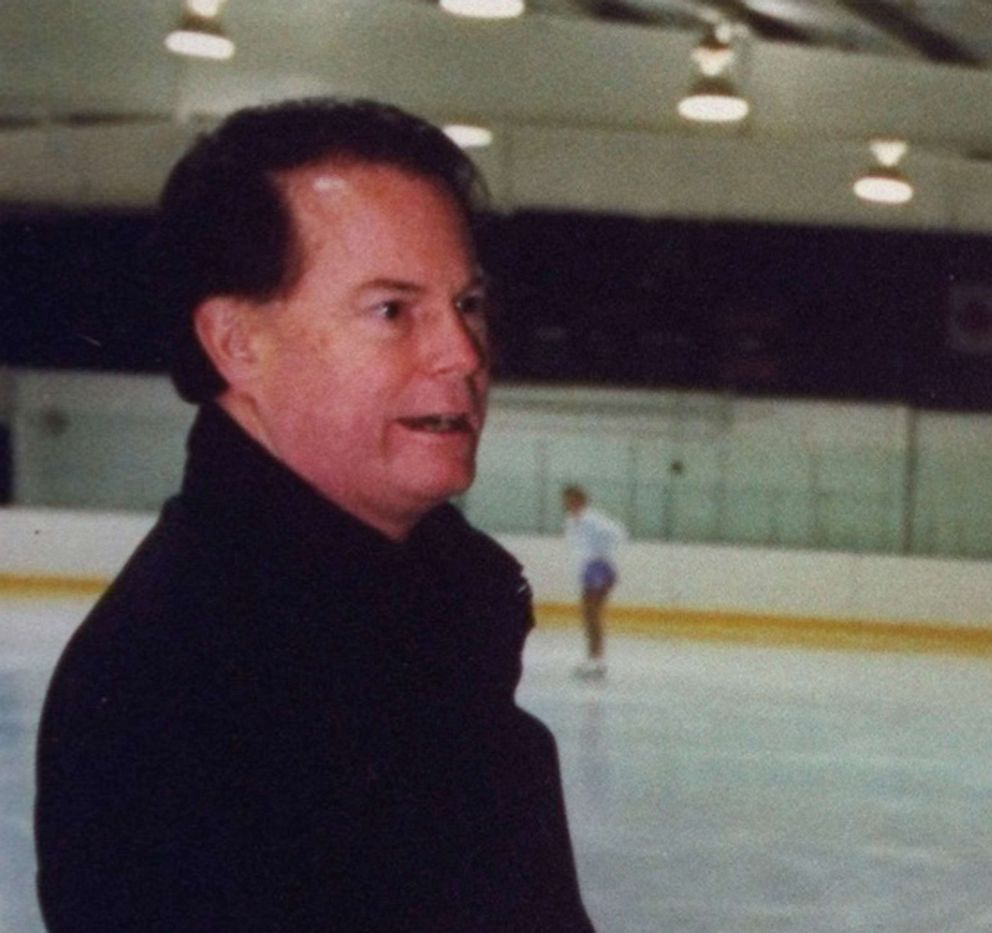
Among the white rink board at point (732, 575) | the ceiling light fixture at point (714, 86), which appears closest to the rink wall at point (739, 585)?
the white rink board at point (732, 575)

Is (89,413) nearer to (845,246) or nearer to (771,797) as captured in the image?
(845,246)

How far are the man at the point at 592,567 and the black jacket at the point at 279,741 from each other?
10.5 metres

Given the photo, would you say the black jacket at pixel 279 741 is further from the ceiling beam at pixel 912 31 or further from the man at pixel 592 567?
the man at pixel 592 567

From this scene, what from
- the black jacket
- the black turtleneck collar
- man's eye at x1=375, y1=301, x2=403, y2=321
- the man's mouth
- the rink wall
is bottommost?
the rink wall

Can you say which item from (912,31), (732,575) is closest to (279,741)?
(912,31)

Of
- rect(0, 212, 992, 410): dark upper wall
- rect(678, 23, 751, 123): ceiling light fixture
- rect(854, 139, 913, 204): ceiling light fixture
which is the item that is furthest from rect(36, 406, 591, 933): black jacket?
rect(0, 212, 992, 410): dark upper wall

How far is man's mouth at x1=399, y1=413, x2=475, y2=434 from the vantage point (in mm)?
931

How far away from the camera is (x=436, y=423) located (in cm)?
93

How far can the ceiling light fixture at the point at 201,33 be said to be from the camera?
7.39 metres

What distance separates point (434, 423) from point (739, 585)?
13975mm

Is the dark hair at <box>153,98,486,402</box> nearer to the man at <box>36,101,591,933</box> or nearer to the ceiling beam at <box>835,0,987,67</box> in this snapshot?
the man at <box>36,101,591,933</box>

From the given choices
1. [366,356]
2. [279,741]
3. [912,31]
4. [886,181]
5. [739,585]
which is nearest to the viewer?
[279,741]

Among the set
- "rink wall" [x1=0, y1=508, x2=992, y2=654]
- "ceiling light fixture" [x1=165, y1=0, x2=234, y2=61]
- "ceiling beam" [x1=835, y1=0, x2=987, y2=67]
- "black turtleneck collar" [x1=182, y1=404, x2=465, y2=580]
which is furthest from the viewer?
"rink wall" [x1=0, y1=508, x2=992, y2=654]

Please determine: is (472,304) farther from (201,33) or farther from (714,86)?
(714,86)
